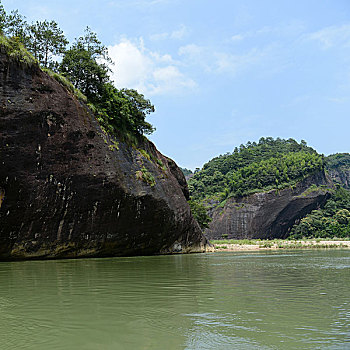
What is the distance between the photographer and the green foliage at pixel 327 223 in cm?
6612

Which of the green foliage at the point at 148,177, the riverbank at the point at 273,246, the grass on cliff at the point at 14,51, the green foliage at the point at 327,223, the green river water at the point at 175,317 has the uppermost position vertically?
the grass on cliff at the point at 14,51

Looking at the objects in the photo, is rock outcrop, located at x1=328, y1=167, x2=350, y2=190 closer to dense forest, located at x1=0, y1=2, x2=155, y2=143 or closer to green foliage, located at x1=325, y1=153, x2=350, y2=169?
green foliage, located at x1=325, y1=153, x2=350, y2=169

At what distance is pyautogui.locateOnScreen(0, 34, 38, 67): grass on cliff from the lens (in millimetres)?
18938

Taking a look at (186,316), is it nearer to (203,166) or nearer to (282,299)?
(282,299)

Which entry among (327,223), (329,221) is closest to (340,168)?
(329,221)

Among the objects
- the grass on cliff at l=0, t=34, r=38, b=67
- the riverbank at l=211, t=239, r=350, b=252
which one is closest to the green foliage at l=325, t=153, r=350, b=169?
the riverbank at l=211, t=239, r=350, b=252

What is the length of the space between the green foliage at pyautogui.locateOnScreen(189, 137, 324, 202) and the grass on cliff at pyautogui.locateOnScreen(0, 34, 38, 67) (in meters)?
54.8

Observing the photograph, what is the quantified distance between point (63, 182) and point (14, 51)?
7.13 m

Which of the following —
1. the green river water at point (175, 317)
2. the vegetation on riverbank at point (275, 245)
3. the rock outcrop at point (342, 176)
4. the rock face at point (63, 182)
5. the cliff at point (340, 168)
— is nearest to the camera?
the green river water at point (175, 317)

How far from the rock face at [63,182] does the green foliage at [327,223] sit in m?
48.5

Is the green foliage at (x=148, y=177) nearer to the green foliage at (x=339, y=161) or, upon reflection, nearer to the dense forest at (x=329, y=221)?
the dense forest at (x=329, y=221)

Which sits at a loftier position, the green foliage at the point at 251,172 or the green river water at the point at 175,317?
the green foliage at the point at 251,172

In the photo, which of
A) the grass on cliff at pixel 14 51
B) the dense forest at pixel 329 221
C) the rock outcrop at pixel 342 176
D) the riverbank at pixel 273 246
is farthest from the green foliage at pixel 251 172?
the grass on cliff at pixel 14 51

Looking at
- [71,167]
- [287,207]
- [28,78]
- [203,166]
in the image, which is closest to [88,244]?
[71,167]
